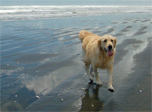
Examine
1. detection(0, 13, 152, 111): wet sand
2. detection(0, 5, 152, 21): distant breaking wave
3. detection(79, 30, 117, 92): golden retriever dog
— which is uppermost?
detection(79, 30, 117, 92): golden retriever dog

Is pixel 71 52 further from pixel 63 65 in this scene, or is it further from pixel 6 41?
pixel 6 41

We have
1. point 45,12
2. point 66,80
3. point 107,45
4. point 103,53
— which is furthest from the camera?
point 45,12

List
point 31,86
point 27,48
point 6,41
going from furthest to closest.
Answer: point 6,41, point 27,48, point 31,86

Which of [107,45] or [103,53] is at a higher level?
[107,45]

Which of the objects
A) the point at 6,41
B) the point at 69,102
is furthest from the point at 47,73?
the point at 6,41

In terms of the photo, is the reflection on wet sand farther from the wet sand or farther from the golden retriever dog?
the golden retriever dog

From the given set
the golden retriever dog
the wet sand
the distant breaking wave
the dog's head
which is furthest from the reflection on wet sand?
the distant breaking wave

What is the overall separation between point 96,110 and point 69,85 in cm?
142

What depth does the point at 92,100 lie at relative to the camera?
4.50m

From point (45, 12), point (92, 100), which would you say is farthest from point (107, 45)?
point (45, 12)

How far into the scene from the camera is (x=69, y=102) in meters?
4.42

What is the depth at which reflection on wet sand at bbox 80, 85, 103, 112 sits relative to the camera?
415 cm

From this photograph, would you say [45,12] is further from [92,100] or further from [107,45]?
[92,100]

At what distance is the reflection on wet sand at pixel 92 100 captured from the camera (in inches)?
163
